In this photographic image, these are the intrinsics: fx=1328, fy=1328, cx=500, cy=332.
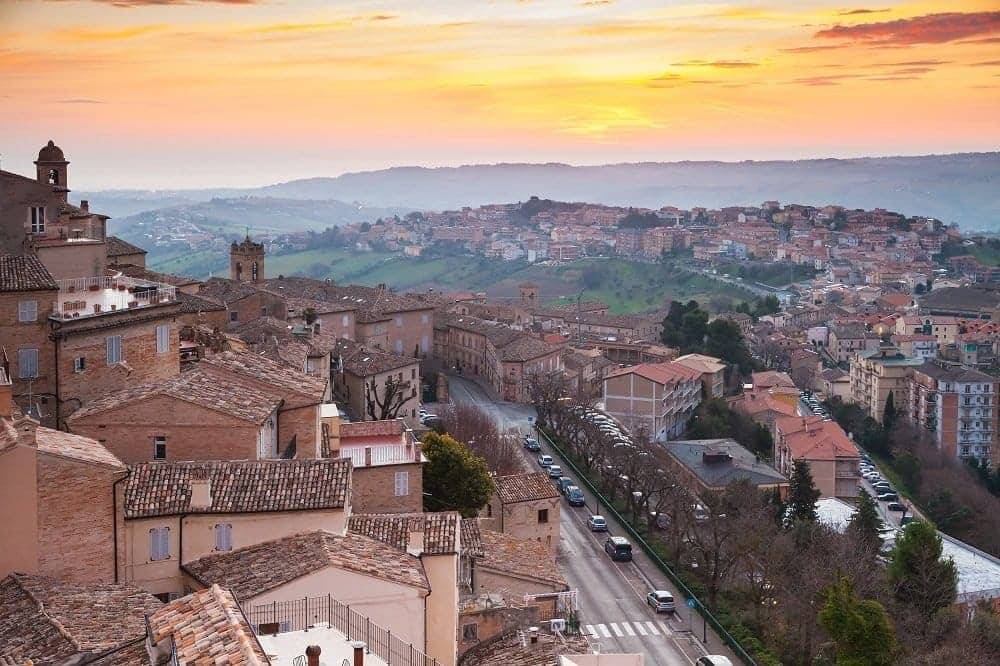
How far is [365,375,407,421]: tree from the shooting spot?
36.8 meters

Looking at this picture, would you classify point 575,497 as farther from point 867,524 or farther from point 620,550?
point 867,524

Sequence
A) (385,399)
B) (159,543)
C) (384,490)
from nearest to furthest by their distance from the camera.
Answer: (159,543) → (384,490) → (385,399)

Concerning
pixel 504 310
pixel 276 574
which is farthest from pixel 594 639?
pixel 504 310

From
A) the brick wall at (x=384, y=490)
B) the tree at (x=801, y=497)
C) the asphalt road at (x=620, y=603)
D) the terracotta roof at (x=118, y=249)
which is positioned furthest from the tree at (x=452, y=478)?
the tree at (x=801, y=497)

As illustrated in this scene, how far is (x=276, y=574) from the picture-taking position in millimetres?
13070

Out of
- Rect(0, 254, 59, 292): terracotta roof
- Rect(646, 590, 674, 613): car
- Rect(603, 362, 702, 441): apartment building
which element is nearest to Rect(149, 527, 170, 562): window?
Rect(0, 254, 59, 292): terracotta roof

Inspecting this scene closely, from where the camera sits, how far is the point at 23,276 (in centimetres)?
1820

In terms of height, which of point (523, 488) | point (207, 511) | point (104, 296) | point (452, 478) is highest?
point (104, 296)

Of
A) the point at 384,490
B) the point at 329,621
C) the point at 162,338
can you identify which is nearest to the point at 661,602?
the point at 384,490

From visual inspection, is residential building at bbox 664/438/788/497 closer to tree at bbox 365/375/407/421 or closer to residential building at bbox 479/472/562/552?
tree at bbox 365/375/407/421

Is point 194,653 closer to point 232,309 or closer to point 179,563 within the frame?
point 179,563

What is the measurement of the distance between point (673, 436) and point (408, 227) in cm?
11081

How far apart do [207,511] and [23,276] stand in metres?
5.71

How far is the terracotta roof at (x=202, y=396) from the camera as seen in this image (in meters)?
16.7
